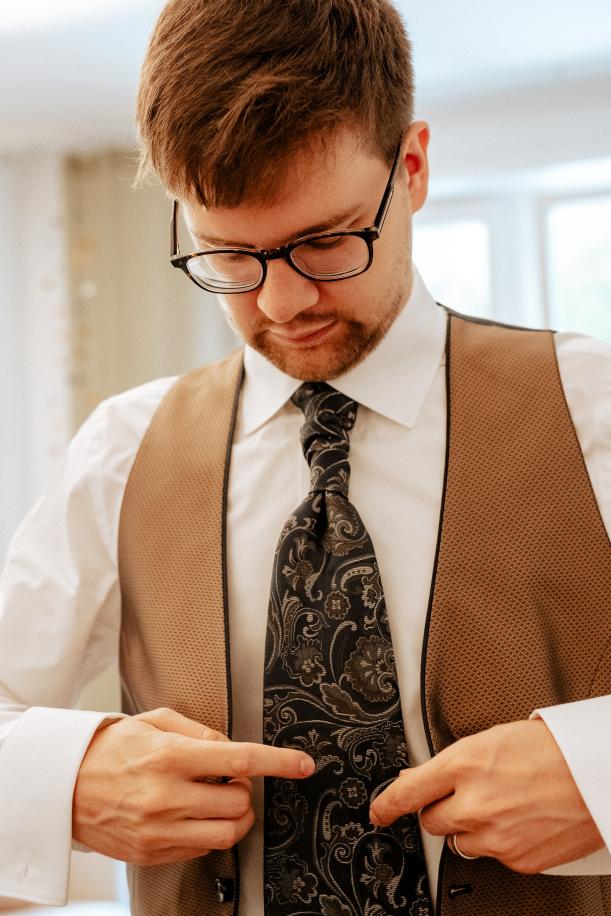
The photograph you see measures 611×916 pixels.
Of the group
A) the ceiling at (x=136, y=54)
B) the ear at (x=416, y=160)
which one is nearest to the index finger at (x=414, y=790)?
the ear at (x=416, y=160)

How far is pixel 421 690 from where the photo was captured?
3.25 ft

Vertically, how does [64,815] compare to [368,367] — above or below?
below

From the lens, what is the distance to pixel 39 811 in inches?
39.7

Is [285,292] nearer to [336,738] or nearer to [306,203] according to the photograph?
[306,203]

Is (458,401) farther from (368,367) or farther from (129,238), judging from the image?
(129,238)

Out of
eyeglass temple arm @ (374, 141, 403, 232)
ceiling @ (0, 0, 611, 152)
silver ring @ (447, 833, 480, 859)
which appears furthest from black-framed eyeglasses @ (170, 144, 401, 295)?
ceiling @ (0, 0, 611, 152)

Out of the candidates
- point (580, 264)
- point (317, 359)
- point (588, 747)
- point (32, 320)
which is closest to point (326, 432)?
point (317, 359)

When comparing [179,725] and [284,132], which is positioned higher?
[284,132]

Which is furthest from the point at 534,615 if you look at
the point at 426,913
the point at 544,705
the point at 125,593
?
the point at 125,593

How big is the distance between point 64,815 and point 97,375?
10.2ft

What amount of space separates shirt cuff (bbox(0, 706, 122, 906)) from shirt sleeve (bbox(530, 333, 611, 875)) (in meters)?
0.48

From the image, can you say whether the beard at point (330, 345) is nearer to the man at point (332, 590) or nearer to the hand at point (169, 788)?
the man at point (332, 590)

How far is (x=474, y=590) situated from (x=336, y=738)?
21 centimetres

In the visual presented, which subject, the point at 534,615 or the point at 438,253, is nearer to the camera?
the point at 534,615
